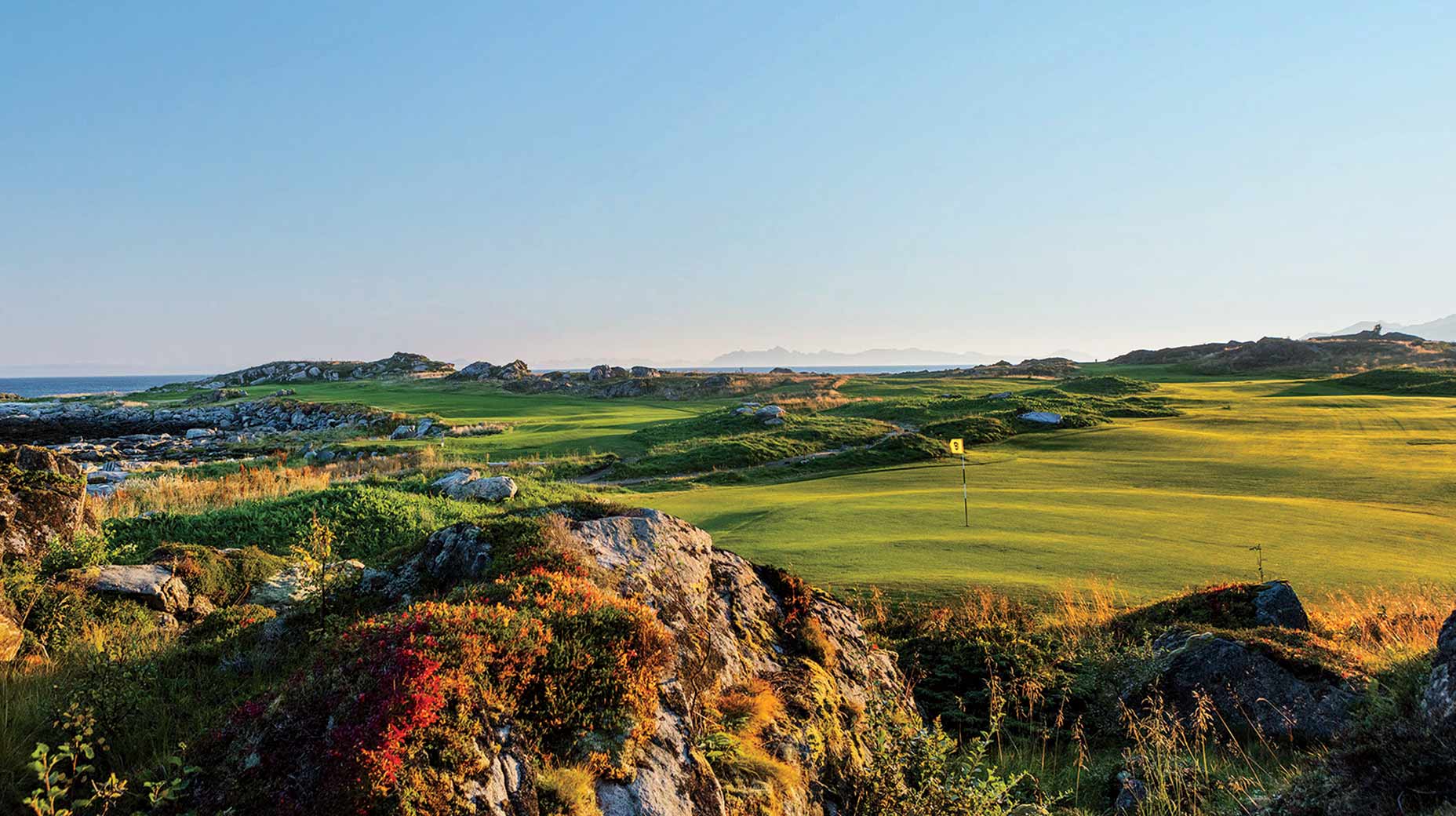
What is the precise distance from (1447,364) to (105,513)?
96497mm

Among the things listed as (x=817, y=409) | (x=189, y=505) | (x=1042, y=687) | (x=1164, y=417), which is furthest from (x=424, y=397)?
(x=1042, y=687)

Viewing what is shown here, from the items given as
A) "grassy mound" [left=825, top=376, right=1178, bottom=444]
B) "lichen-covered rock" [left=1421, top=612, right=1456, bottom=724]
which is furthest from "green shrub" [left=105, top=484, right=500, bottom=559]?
"grassy mound" [left=825, top=376, right=1178, bottom=444]

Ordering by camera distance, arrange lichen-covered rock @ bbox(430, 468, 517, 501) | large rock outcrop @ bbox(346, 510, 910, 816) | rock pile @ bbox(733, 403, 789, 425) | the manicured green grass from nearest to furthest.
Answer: large rock outcrop @ bbox(346, 510, 910, 816) → the manicured green grass → lichen-covered rock @ bbox(430, 468, 517, 501) → rock pile @ bbox(733, 403, 789, 425)

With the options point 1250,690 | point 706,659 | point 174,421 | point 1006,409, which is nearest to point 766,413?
point 1006,409

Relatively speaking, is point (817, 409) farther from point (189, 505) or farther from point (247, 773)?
point (247, 773)

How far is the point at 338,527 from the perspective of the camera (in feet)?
41.1

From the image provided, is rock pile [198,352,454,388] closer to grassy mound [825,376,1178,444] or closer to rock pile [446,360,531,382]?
rock pile [446,360,531,382]

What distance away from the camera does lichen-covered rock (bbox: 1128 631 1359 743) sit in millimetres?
6551

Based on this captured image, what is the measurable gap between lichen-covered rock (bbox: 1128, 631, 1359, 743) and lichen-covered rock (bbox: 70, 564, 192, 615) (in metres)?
10.4

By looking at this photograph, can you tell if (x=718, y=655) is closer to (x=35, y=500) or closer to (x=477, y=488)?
(x=35, y=500)

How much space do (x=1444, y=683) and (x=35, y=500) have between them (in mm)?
12842

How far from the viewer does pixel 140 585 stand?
6.76m

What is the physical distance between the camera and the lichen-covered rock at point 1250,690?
6.55 metres

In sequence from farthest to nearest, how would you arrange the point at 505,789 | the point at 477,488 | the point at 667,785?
1. the point at 477,488
2. the point at 667,785
3. the point at 505,789
